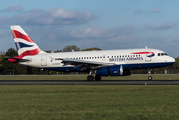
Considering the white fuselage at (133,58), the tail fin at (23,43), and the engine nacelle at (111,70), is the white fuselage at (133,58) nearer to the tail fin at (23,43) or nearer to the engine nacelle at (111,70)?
the engine nacelle at (111,70)

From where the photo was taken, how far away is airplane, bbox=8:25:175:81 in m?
31.4

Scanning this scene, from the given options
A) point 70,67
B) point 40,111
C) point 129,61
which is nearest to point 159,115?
point 40,111

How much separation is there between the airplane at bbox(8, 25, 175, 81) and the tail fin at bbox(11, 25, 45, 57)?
777 mm

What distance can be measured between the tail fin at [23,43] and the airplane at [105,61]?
2.55 ft

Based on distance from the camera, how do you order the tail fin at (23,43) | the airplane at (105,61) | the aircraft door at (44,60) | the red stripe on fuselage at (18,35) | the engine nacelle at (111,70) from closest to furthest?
the engine nacelle at (111,70) → the airplane at (105,61) → the aircraft door at (44,60) → the tail fin at (23,43) → the red stripe on fuselage at (18,35)

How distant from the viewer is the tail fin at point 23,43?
36.8 m

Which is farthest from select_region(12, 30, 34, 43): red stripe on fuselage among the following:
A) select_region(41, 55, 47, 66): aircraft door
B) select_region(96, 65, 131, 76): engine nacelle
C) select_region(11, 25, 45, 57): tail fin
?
select_region(96, 65, 131, 76): engine nacelle

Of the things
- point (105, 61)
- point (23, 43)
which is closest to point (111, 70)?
point (105, 61)

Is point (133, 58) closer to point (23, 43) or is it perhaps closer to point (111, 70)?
point (111, 70)

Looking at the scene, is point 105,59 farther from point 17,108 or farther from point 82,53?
point 17,108

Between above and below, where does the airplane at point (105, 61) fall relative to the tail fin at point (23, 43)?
below

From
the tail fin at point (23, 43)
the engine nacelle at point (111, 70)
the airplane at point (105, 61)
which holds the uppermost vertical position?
the tail fin at point (23, 43)

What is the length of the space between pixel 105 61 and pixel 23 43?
44.2 ft

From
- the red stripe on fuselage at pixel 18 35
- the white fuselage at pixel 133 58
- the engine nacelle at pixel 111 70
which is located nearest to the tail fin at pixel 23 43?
the red stripe on fuselage at pixel 18 35
